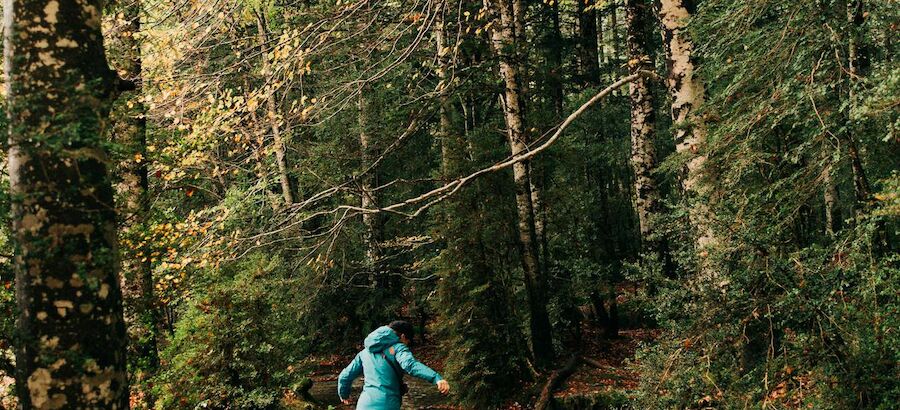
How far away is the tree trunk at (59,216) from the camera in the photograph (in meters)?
2.89

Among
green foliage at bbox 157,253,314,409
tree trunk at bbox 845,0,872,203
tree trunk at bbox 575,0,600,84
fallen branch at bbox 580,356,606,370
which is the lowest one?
fallen branch at bbox 580,356,606,370

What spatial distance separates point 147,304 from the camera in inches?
329

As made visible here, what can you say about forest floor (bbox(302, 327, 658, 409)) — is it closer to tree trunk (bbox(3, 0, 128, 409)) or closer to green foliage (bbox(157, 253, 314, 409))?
green foliage (bbox(157, 253, 314, 409))

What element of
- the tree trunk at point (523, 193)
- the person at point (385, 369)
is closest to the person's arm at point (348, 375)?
the person at point (385, 369)

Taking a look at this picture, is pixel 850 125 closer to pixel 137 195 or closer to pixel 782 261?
pixel 782 261

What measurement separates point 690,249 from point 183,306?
8.20 metres

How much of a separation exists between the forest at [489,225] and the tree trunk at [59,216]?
11 millimetres

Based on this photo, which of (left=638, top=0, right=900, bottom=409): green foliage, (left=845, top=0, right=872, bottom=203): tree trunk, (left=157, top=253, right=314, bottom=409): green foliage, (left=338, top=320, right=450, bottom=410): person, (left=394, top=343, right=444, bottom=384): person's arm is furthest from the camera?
(left=157, top=253, right=314, bottom=409): green foliage

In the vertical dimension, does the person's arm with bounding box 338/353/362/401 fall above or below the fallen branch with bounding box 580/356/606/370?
Answer: above

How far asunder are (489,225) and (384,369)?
568 centimetres

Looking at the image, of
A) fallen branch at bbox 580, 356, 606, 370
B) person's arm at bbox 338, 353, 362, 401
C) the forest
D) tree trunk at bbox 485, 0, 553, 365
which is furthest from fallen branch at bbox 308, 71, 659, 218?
fallen branch at bbox 580, 356, 606, 370

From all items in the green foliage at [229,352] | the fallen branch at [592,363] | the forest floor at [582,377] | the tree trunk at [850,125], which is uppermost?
the tree trunk at [850,125]

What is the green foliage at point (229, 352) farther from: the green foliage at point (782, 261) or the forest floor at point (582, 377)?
the green foliage at point (782, 261)

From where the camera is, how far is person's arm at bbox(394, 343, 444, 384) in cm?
555
